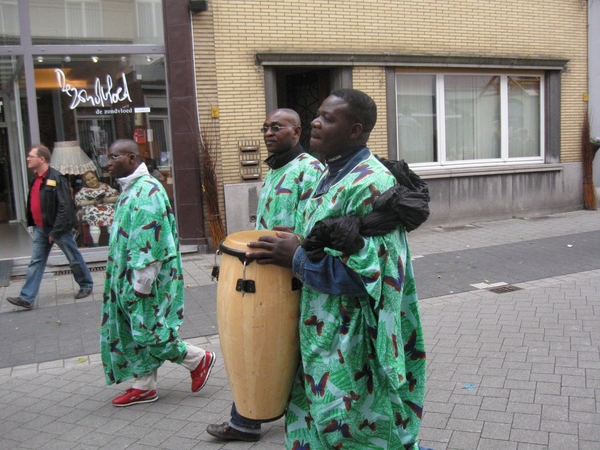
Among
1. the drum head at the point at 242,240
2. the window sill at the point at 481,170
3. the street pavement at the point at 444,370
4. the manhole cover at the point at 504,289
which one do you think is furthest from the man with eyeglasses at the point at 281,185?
the window sill at the point at 481,170

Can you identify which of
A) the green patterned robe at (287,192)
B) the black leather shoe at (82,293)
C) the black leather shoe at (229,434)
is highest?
the green patterned robe at (287,192)

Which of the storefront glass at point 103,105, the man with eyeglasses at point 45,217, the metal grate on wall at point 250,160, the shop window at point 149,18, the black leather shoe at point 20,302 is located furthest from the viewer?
the metal grate on wall at point 250,160

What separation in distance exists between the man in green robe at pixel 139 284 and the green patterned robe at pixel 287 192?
0.84m

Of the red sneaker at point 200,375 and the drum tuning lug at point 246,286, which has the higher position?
the drum tuning lug at point 246,286

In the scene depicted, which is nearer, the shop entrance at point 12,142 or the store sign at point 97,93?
the store sign at point 97,93

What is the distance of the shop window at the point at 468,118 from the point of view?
12352 millimetres

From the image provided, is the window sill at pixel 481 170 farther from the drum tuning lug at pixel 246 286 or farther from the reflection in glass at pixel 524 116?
the drum tuning lug at pixel 246 286

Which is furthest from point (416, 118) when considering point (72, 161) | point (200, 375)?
point (200, 375)

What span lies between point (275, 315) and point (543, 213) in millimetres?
11727

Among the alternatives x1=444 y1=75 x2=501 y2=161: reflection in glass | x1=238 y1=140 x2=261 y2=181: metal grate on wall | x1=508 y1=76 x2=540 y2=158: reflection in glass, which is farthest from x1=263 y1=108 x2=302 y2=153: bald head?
x1=508 y1=76 x2=540 y2=158: reflection in glass

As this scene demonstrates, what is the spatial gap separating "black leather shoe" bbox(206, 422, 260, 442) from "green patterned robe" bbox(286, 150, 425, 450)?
129 centimetres

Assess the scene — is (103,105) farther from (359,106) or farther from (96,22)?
(359,106)

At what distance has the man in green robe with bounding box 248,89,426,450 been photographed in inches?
99.2

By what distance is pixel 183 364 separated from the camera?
15.2ft
